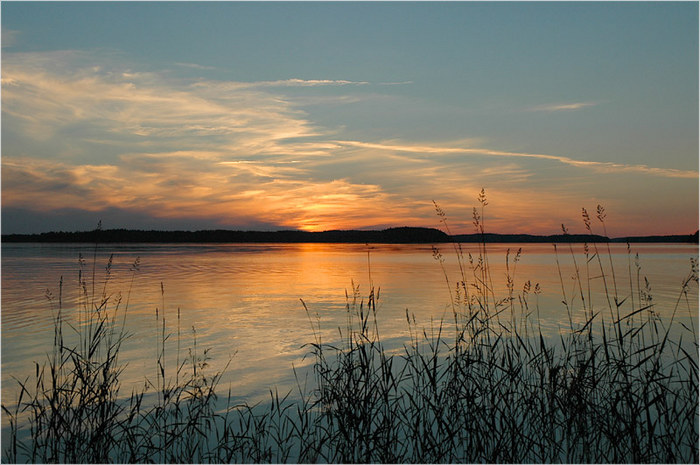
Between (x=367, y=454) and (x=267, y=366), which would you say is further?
(x=267, y=366)

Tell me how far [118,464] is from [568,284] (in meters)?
19.8

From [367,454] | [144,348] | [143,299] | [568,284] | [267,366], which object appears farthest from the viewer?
[568,284]

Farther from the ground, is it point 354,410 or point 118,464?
point 354,410

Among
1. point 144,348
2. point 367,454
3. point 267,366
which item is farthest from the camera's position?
point 144,348

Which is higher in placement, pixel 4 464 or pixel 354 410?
pixel 354 410

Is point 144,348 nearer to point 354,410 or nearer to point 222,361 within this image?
point 222,361

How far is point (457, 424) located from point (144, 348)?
6542mm

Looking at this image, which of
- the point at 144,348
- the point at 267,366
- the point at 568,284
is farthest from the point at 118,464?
the point at 568,284

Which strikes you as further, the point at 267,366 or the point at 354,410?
the point at 267,366

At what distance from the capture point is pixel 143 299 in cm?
1619

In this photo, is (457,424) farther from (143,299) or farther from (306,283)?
(306,283)

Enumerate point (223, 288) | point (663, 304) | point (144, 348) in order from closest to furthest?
point (144, 348), point (663, 304), point (223, 288)

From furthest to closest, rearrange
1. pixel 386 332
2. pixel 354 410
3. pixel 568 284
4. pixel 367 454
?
pixel 568 284
pixel 386 332
pixel 354 410
pixel 367 454

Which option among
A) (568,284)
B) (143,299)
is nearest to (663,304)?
(568,284)
